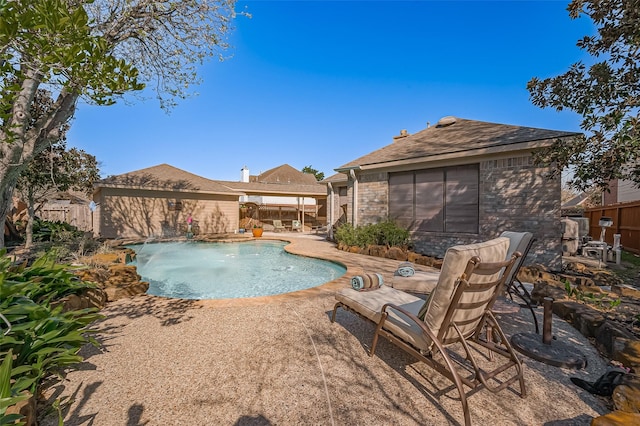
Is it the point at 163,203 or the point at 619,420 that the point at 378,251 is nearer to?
the point at 619,420

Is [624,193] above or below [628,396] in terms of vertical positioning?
above

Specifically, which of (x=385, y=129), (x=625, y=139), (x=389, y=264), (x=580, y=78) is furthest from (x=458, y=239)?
(x=385, y=129)

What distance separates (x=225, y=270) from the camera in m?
10.1

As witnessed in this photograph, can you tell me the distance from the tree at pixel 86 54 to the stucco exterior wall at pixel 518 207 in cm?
880

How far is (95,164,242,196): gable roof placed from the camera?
631 inches

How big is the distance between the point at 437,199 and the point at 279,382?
29.7 ft

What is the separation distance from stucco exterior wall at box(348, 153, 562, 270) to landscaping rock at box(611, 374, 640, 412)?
636 centimetres

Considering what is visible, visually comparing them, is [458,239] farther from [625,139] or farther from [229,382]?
[229,382]

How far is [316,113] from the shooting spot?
19.9m

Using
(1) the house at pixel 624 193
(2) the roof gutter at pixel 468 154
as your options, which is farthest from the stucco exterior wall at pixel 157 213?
(1) the house at pixel 624 193

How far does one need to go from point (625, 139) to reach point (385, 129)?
17.2 metres

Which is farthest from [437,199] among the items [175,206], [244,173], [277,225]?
[244,173]

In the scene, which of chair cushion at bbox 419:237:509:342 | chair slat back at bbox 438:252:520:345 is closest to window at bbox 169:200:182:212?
chair cushion at bbox 419:237:509:342

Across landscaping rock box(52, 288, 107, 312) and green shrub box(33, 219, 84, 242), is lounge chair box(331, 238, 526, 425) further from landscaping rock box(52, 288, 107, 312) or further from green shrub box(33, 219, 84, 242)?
green shrub box(33, 219, 84, 242)
